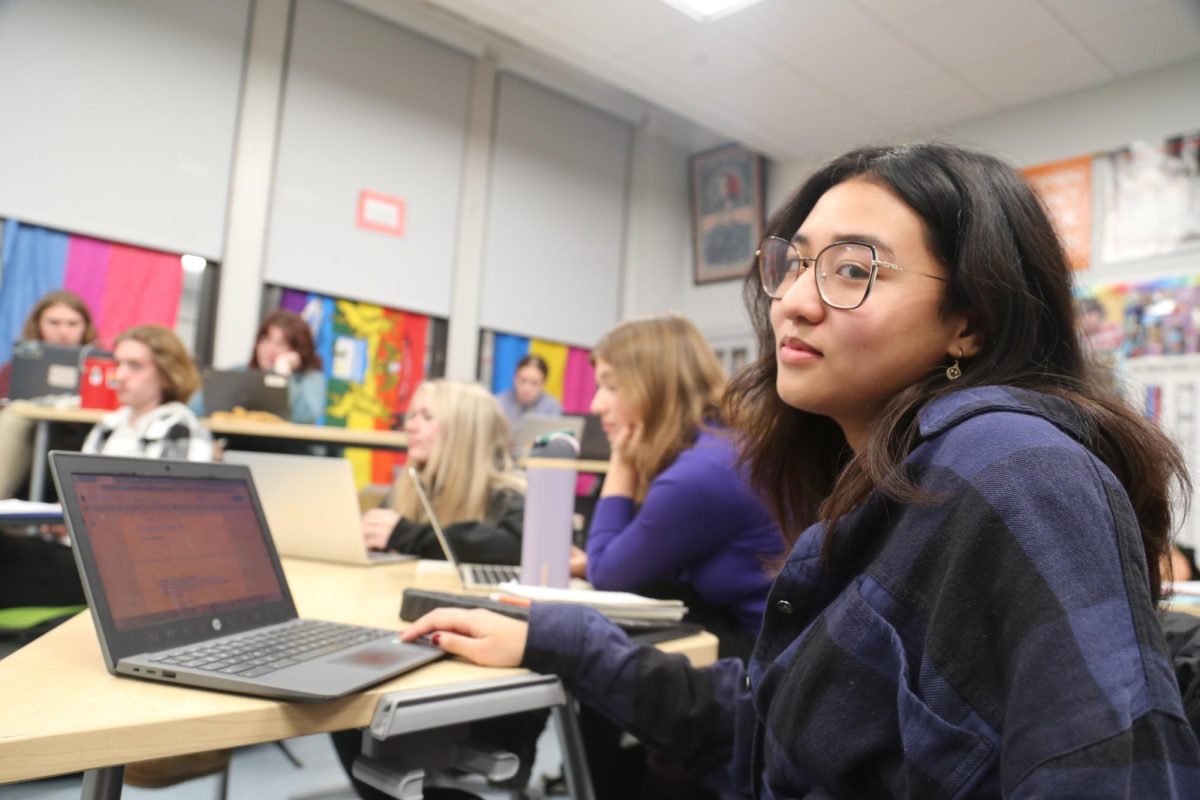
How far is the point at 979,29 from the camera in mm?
3941

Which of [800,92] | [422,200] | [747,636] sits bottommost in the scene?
[747,636]

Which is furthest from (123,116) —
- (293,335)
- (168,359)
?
(168,359)

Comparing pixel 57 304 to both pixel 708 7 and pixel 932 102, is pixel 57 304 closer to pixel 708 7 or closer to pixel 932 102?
pixel 708 7

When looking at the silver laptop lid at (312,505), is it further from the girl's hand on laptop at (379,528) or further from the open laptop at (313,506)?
the girl's hand on laptop at (379,528)

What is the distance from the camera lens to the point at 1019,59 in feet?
13.9

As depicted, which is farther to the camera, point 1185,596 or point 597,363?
point 597,363

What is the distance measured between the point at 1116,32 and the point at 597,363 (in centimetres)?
366

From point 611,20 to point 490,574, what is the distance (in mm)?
3470

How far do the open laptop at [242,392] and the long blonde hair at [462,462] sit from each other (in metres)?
1.59

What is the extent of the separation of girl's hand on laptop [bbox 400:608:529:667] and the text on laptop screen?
0.20m

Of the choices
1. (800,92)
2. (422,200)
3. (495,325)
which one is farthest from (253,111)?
(800,92)

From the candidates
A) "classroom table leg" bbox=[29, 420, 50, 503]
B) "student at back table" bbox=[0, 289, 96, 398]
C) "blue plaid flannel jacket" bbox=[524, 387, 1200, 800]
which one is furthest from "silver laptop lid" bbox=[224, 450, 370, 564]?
"student at back table" bbox=[0, 289, 96, 398]

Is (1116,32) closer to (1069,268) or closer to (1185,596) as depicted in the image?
(1185,596)

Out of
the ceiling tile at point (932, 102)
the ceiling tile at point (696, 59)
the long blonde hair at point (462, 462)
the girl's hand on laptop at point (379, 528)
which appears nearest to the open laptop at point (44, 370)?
the long blonde hair at point (462, 462)
